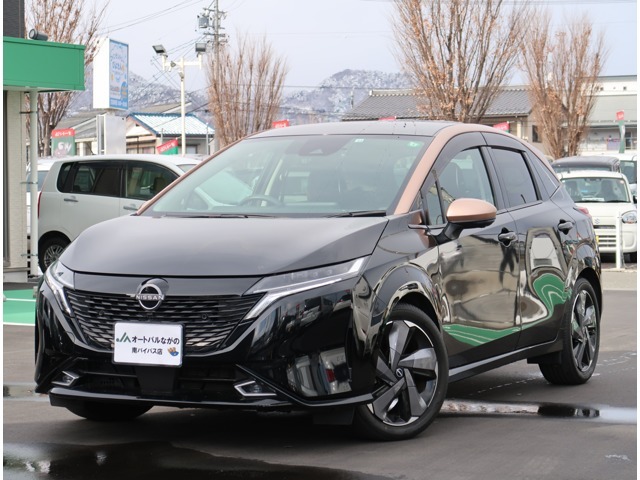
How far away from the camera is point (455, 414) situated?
6.65m

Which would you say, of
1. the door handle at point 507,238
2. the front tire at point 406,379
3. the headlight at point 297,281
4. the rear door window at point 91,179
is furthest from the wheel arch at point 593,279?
the rear door window at point 91,179

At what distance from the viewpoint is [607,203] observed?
21.0 meters

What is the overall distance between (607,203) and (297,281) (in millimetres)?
16560

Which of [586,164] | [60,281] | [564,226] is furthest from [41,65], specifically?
[586,164]

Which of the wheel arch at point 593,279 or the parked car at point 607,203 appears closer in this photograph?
the wheel arch at point 593,279

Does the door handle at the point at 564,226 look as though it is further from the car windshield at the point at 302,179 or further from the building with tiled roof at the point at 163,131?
the building with tiled roof at the point at 163,131

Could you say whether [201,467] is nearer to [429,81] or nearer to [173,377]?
[173,377]

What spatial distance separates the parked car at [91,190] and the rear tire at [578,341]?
8897 mm

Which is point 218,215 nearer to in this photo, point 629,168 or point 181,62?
point 629,168

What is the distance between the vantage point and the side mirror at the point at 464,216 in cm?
622

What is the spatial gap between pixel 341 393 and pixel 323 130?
2.12 m

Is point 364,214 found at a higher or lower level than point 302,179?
lower

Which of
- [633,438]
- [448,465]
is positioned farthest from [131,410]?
[633,438]

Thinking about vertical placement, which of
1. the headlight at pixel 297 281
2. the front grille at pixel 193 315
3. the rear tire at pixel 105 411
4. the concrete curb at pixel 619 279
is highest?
the headlight at pixel 297 281
